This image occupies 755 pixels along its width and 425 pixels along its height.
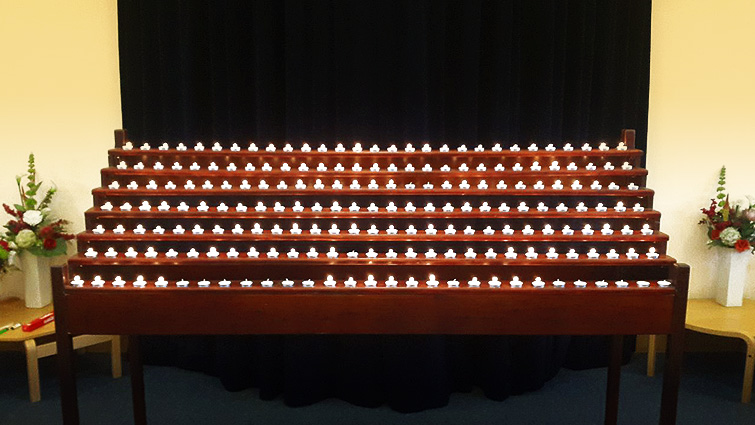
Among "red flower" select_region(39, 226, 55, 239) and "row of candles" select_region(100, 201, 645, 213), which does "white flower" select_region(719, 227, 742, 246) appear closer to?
"row of candles" select_region(100, 201, 645, 213)

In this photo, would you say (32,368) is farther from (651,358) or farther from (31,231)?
(651,358)

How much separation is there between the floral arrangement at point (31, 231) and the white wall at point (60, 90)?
0.77 ft

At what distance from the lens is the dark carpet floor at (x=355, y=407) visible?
404cm

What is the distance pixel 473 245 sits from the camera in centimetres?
316

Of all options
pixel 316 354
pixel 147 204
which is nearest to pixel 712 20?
pixel 316 354

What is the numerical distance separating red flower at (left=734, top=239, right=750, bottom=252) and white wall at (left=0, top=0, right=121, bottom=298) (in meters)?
4.44

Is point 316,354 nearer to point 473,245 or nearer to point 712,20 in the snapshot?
point 473,245

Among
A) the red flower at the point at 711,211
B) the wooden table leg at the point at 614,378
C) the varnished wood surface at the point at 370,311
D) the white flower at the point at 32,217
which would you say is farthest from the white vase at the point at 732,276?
the white flower at the point at 32,217

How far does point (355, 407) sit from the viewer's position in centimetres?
430

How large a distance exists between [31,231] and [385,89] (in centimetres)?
258

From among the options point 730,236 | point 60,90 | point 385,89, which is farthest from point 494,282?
point 60,90

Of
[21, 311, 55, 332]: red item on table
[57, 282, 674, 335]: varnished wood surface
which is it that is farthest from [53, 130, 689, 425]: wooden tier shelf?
[21, 311, 55, 332]: red item on table

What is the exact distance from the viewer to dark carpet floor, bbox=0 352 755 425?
4043 millimetres

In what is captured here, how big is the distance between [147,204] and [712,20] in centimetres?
409
